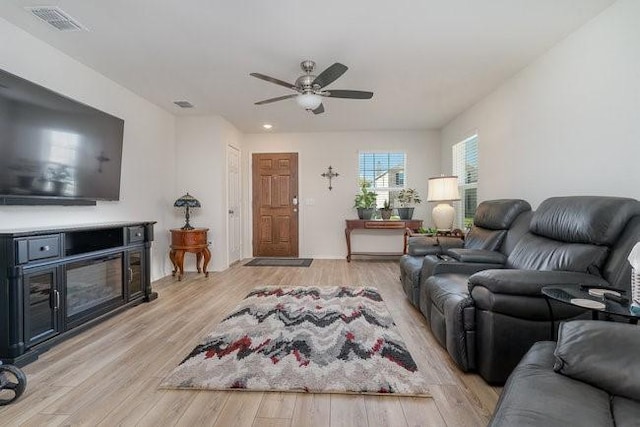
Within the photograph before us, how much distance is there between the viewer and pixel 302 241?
248 inches

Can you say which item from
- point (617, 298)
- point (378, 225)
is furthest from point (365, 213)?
point (617, 298)

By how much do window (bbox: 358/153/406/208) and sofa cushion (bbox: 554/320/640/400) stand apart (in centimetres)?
516

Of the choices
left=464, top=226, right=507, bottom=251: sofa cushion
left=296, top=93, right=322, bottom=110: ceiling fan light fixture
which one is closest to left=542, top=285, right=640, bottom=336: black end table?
left=464, top=226, right=507, bottom=251: sofa cushion

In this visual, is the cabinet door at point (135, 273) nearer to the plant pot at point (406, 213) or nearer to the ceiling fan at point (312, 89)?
the ceiling fan at point (312, 89)

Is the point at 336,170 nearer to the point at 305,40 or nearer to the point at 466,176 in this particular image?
the point at 466,176

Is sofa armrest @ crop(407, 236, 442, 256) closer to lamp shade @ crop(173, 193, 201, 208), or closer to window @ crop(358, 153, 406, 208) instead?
window @ crop(358, 153, 406, 208)

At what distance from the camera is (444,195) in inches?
166

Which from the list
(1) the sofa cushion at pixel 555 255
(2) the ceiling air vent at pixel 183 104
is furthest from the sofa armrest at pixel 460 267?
(2) the ceiling air vent at pixel 183 104

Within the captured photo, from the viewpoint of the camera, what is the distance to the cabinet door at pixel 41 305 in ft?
7.30

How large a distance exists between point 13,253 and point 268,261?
394cm

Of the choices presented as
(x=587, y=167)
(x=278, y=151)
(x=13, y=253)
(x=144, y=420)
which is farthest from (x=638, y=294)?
(x=278, y=151)

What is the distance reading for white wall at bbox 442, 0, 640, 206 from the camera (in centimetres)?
217

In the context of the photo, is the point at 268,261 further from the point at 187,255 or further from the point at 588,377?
the point at 588,377

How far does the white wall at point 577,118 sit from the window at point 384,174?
237 centimetres
